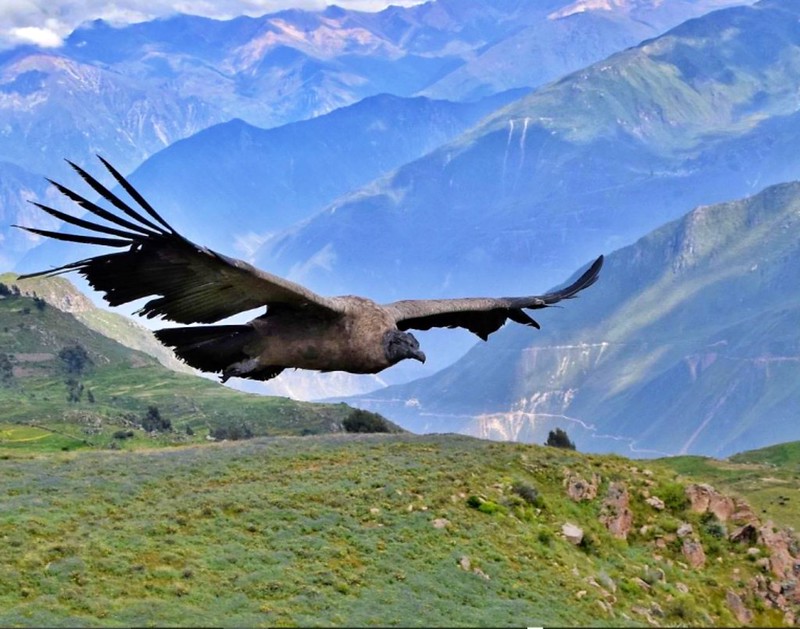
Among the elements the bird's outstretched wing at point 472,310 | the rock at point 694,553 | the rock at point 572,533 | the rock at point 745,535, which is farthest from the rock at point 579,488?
the bird's outstretched wing at point 472,310

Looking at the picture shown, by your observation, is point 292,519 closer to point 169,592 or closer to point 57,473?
point 169,592

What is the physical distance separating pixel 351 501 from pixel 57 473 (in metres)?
18.9

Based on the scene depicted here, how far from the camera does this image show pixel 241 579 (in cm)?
3959

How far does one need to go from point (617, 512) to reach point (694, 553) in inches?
178

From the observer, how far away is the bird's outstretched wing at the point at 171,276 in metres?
18.6

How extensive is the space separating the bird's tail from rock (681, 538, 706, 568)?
40.6m

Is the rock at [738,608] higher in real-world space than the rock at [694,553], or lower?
lower

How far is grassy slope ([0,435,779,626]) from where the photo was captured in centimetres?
3631

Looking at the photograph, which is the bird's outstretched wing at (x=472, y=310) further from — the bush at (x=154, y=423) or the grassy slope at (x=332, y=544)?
the bush at (x=154, y=423)

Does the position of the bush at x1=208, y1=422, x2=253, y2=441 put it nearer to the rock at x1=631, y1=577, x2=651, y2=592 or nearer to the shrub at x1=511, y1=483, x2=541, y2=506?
the shrub at x1=511, y1=483, x2=541, y2=506

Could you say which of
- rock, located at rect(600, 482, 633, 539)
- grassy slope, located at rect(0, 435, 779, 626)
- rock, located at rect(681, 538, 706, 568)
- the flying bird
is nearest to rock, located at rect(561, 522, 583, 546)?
grassy slope, located at rect(0, 435, 779, 626)

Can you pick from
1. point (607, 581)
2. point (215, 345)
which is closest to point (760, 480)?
point (607, 581)

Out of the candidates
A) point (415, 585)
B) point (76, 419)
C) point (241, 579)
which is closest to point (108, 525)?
point (241, 579)

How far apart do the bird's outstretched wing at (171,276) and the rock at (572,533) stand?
37202 mm
